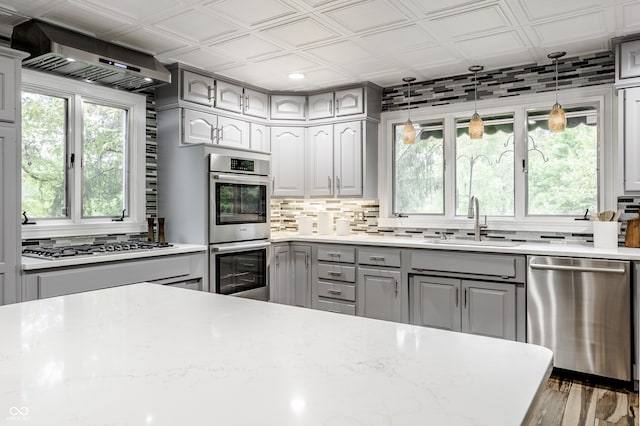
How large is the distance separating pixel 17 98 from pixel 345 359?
2.67m

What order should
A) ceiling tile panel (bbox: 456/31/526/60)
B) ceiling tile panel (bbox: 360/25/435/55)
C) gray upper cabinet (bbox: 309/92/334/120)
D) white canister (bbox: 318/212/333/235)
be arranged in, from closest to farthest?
ceiling tile panel (bbox: 360/25/435/55) < ceiling tile panel (bbox: 456/31/526/60) < gray upper cabinet (bbox: 309/92/334/120) < white canister (bbox: 318/212/333/235)

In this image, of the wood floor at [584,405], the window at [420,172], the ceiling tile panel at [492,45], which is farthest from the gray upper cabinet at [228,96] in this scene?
the wood floor at [584,405]

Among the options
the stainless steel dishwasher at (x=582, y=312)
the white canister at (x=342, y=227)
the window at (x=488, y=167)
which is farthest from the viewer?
the white canister at (x=342, y=227)

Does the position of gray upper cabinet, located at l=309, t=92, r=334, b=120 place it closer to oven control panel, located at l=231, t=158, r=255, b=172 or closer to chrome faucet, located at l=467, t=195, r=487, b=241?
oven control panel, located at l=231, t=158, r=255, b=172

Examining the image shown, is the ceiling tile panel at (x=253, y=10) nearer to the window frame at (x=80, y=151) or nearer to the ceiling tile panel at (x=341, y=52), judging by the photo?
the ceiling tile panel at (x=341, y=52)

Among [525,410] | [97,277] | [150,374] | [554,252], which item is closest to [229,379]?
[150,374]

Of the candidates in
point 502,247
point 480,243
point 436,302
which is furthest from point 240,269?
point 502,247

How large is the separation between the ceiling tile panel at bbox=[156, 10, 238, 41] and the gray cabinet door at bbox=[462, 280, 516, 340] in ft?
8.45

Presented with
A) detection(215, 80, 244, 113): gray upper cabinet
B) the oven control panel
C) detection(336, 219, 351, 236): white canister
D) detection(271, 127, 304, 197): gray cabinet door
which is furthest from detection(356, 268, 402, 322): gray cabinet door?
detection(215, 80, 244, 113): gray upper cabinet

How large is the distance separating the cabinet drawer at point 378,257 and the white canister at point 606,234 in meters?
1.49

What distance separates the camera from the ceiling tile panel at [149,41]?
10.6 ft

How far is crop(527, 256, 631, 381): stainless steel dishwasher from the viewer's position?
3.05 m

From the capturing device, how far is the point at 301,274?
14.8 ft

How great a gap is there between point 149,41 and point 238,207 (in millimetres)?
1468
